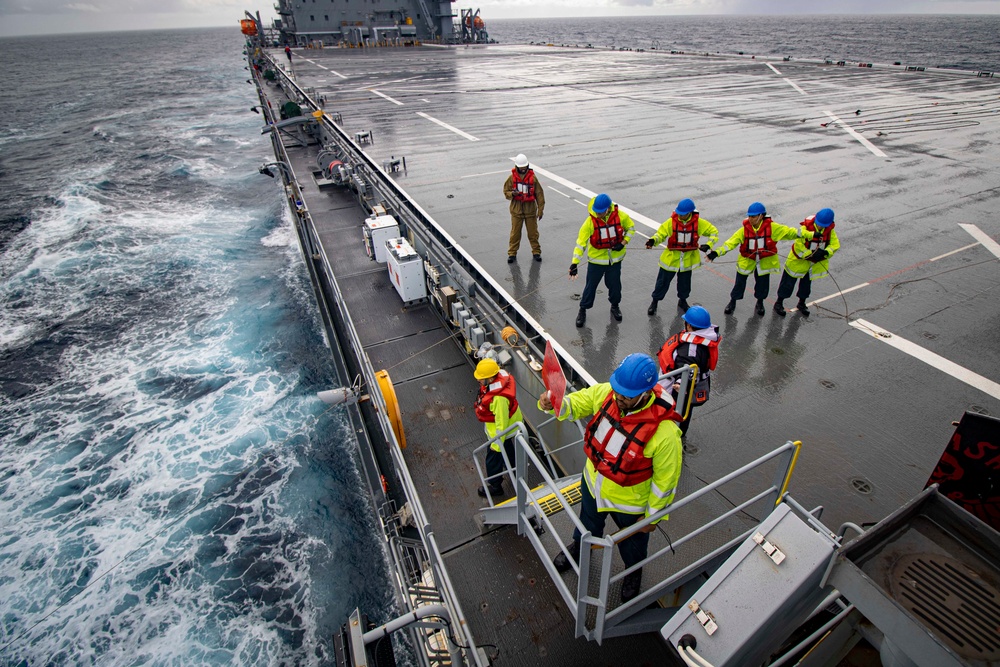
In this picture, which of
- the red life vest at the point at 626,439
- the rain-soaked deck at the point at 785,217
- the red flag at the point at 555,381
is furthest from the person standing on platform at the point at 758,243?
the red life vest at the point at 626,439

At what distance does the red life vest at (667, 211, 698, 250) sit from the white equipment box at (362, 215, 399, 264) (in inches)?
222

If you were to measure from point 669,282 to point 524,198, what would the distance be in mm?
2891

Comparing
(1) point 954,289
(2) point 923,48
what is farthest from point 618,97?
(2) point 923,48

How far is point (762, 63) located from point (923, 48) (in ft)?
191

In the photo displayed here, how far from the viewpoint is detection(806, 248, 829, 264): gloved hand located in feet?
23.2

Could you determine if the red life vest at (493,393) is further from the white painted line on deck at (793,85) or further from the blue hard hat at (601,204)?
the white painted line on deck at (793,85)

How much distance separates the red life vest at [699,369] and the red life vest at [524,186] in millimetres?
4437

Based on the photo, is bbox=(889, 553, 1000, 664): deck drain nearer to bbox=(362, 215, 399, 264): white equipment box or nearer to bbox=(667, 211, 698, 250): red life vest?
bbox=(667, 211, 698, 250): red life vest

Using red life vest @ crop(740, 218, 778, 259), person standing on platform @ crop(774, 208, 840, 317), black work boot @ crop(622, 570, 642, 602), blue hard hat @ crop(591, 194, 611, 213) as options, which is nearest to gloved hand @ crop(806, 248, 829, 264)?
person standing on platform @ crop(774, 208, 840, 317)

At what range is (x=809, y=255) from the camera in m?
7.18

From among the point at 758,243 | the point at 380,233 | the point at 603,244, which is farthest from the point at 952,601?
the point at 380,233

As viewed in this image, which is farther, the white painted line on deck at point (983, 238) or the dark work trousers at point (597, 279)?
the white painted line on deck at point (983, 238)

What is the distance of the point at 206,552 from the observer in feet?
27.3

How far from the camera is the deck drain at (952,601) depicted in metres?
2.16
